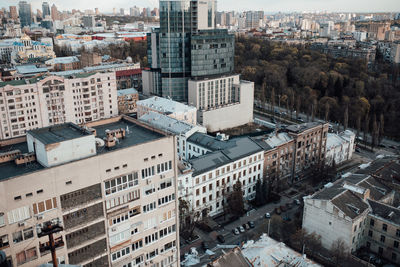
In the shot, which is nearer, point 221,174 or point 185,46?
point 221,174

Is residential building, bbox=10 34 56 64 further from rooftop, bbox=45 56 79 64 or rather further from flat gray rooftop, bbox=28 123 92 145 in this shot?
flat gray rooftop, bbox=28 123 92 145

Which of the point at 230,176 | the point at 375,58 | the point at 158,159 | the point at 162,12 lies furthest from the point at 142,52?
the point at 158,159

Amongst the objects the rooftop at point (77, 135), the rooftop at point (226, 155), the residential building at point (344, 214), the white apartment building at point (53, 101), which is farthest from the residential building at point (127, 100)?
the rooftop at point (77, 135)

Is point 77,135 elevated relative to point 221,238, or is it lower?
elevated

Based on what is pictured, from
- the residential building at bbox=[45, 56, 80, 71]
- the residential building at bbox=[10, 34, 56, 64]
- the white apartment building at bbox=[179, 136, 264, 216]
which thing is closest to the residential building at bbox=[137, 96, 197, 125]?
the white apartment building at bbox=[179, 136, 264, 216]

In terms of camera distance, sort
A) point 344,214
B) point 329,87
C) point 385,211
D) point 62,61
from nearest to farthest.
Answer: point 344,214 < point 385,211 < point 329,87 < point 62,61

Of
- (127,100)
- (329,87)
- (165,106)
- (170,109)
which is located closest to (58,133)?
(170,109)

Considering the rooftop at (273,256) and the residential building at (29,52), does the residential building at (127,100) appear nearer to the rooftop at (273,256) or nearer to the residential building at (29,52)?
the residential building at (29,52)

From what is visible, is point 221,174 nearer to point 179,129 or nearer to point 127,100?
point 179,129
